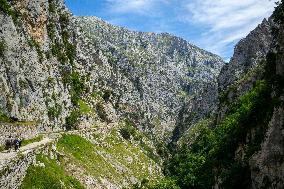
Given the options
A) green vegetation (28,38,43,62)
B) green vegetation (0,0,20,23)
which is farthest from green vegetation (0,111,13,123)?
green vegetation (28,38,43,62)

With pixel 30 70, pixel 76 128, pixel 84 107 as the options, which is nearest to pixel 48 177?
pixel 30 70

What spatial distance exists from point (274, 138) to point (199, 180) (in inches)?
2174

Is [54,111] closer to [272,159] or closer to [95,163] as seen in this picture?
[95,163]

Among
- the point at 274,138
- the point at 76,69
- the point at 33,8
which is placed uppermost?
the point at 33,8

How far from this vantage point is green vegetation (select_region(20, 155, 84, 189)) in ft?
259

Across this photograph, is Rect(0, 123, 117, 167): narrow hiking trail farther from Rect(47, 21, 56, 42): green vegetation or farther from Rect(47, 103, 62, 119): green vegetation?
Rect(47, 21, 56, 42): green vegetation

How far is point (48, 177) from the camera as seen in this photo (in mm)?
83750

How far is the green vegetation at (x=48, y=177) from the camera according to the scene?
78.8 meters

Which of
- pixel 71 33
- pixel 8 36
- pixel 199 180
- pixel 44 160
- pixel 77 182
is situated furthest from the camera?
pixel 71 33

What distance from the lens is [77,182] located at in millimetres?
96250

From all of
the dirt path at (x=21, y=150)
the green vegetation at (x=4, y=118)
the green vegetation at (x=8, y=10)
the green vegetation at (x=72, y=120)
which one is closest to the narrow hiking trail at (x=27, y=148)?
the dirt path at (x=21, y=150)

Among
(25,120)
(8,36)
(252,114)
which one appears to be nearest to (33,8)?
(8,36)

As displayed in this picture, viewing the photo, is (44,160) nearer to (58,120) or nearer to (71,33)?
(58,120)

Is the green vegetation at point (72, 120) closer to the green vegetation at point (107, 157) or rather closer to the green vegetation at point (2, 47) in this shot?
the green vegetation at point (107, 157)
